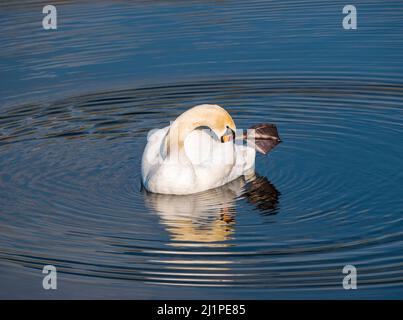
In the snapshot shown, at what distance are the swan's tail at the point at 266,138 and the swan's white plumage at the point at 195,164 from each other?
0.43ft

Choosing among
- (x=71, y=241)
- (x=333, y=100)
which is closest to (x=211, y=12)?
(x=333, y=100)

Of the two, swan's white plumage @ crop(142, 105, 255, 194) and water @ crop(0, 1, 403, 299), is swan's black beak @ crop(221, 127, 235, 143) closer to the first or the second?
swan's white plumage @ crop(142, 105, 255, 194)

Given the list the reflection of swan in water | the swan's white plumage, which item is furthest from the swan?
the reflection of swan in water

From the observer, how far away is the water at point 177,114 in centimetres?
1062

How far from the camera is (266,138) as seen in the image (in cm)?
1435

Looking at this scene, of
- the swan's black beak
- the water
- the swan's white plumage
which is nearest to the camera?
the water

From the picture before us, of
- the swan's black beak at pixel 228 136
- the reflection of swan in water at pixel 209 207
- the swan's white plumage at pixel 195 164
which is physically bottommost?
the reflection of swan in water at pixel 209 207

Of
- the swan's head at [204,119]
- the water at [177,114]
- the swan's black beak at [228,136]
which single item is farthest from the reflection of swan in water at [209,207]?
the swan's head at [204,119]

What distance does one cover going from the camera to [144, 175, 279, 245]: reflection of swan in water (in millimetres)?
11672

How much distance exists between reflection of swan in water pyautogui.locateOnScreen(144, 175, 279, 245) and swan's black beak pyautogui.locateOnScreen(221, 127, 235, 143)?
58cm

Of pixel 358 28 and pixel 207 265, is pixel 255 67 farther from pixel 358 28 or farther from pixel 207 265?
pixel 207 265

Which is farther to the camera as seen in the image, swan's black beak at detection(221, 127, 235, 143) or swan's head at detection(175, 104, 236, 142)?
swan's black beak at detection(221, 127, 235, 143)

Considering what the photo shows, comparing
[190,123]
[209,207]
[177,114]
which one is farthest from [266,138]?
[177,114]

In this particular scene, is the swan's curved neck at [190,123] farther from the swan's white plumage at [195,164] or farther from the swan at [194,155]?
the swan's white plumage at [195,164]
